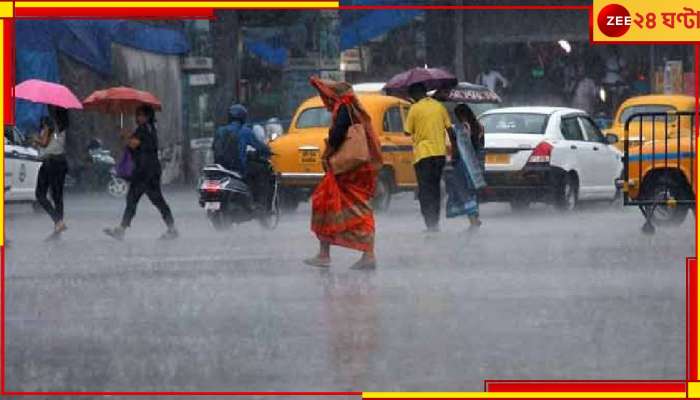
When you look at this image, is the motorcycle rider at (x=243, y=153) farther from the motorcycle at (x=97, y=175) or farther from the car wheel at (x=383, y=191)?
the motorcycle at (x=97, y=175)

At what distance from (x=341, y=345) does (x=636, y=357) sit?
168 centimetres

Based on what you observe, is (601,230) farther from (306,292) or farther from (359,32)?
(359,32)

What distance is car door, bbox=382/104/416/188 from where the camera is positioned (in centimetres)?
2620

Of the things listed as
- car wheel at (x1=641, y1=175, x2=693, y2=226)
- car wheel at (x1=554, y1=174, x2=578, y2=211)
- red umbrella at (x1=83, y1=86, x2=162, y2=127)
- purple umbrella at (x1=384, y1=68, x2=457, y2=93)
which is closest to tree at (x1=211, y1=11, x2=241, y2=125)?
car wheel at (x1=554, y1=174, x2=578, y2=211)

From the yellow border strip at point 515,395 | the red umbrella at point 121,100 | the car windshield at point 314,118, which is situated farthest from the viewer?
the car windshield at point 314,118

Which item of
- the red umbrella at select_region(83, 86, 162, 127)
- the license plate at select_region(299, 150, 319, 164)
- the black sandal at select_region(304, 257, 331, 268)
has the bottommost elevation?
the black sandal at select_region(304, 257, 331, 268)

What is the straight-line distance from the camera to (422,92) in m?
20.8

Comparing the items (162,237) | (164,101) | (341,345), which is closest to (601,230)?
(162,237)

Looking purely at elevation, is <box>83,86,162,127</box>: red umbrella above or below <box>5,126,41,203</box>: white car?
above

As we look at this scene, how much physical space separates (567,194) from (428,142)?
16.2 feet

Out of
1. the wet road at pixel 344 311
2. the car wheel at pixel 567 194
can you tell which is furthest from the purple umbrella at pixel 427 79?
the car wheel at pixel 567 194

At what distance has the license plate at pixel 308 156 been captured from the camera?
25578 mm

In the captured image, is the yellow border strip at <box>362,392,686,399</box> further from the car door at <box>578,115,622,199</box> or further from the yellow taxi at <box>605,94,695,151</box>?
the car door at <box>578,115,622,199</box>

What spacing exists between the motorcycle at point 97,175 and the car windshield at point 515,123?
29.8 ft
